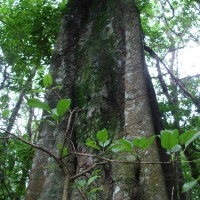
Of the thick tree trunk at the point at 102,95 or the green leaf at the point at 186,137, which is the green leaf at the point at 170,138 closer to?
the green leaf at the point at 186,137

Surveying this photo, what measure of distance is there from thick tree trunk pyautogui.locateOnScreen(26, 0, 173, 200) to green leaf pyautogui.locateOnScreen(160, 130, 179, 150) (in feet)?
1.37

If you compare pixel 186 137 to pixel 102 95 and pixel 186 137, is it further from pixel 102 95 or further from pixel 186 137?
pixel 102 95

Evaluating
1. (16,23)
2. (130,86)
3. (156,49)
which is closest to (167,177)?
(130,86)

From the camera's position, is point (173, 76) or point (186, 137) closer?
point (186, 137)

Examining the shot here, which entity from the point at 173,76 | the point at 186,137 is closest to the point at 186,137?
the point at 186,137

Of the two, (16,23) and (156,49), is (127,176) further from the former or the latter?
(156,49)

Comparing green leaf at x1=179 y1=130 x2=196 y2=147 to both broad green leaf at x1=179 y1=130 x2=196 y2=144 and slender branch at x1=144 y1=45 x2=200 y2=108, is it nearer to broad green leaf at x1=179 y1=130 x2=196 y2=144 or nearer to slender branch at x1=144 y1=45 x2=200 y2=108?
broad green leaf at x1=179 y1=130 x2=196 y2=144

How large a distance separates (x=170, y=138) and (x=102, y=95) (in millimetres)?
1853

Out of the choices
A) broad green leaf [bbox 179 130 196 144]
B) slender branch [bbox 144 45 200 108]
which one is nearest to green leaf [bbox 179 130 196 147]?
broad green leaf [bbox 179 130 196 144]

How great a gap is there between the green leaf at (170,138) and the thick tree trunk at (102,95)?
1.37ft

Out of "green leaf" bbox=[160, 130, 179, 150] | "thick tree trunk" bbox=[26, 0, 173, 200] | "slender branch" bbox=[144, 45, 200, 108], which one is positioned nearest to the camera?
"green leaf" bbox=[160, 130, 179, 150]

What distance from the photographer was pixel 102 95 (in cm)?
280

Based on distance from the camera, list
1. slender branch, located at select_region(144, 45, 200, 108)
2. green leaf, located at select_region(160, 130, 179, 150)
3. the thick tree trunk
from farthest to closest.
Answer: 1. slender branch, located at select_region(144, 45, 200, 108)
2. the thick tree trunk
3. green leaf, located at select_region(160, 130, 179, 150)

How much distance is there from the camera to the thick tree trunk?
1.85 meters
